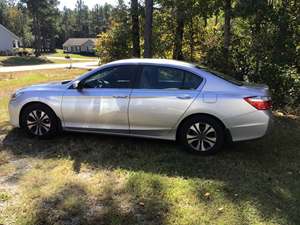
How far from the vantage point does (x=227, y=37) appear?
471 inches

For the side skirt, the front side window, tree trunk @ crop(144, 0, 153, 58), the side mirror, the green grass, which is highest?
tree trunk @ crop(144, 0, 153, 58)

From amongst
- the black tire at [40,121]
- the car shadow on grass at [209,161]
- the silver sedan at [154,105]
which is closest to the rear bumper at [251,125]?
the silver sedan at [154,105]

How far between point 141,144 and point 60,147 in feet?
4.44

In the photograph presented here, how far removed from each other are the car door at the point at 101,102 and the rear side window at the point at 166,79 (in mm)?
219

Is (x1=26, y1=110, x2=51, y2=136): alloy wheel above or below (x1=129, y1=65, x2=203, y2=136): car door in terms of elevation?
below

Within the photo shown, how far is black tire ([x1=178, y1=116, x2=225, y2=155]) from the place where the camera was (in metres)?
6.00

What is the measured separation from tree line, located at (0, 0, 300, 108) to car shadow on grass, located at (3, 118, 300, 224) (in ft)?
10.7

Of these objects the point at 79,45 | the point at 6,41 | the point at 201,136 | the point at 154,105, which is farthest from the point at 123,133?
the point at 79,45

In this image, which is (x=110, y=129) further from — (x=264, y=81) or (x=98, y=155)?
(x=264, y=81)

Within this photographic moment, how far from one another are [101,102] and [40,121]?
47.9 inches

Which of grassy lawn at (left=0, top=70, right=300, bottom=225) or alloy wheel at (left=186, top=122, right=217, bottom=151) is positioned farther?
alloy wheel at (left=186, top=122, right=217, bottom=151)

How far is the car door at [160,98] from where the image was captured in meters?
6.09

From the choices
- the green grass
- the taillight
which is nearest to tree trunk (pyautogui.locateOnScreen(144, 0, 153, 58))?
the taillight

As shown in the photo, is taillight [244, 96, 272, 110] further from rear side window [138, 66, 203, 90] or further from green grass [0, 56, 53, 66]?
green grass [0, 56, 53, 66]
